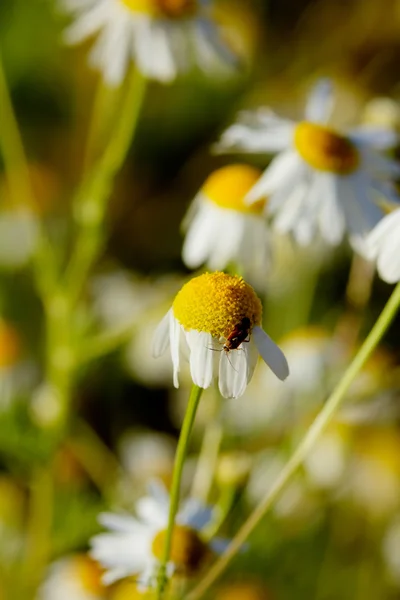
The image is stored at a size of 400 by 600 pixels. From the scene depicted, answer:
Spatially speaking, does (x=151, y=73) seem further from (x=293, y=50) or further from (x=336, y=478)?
(x=293, y=50)

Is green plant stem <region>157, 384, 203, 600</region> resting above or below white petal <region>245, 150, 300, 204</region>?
below

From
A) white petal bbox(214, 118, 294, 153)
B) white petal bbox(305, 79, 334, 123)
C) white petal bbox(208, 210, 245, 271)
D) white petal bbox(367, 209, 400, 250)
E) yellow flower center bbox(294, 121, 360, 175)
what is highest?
white petal bbox(305, 79, 334, 123)

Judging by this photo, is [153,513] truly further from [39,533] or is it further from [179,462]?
[39,533]

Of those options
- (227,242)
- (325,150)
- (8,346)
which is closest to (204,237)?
(227,242)

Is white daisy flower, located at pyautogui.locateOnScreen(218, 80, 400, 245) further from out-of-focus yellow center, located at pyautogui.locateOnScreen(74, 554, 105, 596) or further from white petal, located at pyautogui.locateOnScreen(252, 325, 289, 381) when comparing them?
out-of-focus yellow center, located at pyautogui.locateOnScreen(74, 554, 105, 596)

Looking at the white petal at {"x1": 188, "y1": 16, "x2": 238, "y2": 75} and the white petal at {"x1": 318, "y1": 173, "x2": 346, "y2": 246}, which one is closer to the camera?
the white petal at {"x1": 318, "y1": 173, "x2": 346, "y2": 246}

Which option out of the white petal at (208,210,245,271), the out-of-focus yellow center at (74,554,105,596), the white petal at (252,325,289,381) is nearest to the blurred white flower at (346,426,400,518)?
the out-of-focus yellow center at (74,554,105,596)

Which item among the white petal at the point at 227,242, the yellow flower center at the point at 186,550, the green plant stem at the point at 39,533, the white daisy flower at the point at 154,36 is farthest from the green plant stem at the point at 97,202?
the yellow flower center at the point at 186,550
